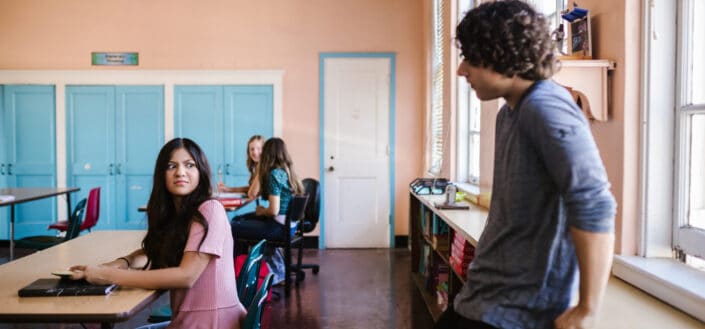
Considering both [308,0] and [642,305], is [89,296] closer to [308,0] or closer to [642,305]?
[642,305]

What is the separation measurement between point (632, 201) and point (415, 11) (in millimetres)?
5300

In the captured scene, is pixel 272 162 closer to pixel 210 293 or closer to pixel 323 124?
pixel 323 124

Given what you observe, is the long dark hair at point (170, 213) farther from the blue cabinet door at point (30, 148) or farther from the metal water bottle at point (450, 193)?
the blue cabinet door at point (30, 148)

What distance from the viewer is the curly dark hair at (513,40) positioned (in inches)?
50.0

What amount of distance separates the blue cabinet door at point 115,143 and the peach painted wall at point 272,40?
1.29ft

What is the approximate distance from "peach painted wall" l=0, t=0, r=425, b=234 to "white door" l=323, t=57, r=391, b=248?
0.52 feet

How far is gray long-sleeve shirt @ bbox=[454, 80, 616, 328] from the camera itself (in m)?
1.16

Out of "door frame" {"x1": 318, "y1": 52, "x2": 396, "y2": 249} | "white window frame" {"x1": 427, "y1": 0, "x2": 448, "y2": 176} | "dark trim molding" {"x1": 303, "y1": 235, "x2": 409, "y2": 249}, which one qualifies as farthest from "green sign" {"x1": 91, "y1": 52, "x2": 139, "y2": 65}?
"white window frame" {"x1": 427, "y1": 0, "x2": 448, "y2": 176}

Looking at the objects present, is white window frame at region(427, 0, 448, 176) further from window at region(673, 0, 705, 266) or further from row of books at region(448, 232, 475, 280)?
window at region(673, 0, 705, 266)

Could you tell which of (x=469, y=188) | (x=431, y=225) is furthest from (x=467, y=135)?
(x=431, y=225)

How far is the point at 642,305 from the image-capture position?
1.79m

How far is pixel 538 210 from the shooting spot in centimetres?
127

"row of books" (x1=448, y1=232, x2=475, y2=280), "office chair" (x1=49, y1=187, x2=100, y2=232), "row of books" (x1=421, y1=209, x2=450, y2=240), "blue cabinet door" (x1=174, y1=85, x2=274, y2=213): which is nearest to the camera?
"row of books" (x1=448, y1=232, x2=475, y2=280)

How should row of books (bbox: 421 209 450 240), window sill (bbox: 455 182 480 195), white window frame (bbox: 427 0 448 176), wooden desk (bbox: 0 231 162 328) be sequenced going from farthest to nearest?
white window frame (bbox: 427 0 448 176) < window sill (bbox: 455 182 480 195) < row of books (bbox: 421 209 450 240) < wooden desk (bbox: 0 231 162 328)
